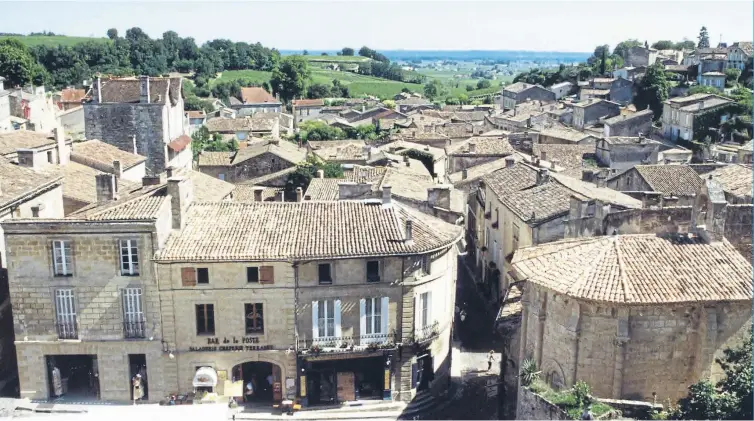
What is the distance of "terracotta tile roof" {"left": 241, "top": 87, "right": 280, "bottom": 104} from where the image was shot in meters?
147

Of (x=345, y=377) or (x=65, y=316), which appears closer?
(x=65, y=316)

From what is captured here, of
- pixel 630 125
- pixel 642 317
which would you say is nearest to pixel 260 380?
pixel 642 317

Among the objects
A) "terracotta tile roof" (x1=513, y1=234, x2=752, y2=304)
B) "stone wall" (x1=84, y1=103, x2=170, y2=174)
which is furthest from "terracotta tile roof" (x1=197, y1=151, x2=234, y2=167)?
"terracotta tile roof" (x1=513, y1=234, x2=752, y2=304)

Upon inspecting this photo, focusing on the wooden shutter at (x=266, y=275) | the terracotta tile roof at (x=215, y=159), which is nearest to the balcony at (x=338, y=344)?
the wooden shutter at (x=266, y=275)

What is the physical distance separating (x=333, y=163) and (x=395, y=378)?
3379 cm

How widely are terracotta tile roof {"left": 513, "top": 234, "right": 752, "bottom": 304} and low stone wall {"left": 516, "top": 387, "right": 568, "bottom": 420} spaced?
134 inches

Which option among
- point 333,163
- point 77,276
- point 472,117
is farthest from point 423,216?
point 472,117

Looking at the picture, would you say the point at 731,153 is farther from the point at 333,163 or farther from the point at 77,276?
the point at 77,276

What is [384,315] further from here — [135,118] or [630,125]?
[630,125]

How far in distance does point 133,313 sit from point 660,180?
37.6 m

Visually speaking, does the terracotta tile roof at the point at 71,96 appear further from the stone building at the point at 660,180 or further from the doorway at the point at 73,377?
the doorway at the point at 73,377

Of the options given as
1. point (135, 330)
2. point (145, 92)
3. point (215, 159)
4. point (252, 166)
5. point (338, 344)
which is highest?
point (145, 92)

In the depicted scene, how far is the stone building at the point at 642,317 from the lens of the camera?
23.4m

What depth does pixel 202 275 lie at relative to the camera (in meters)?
31.4
